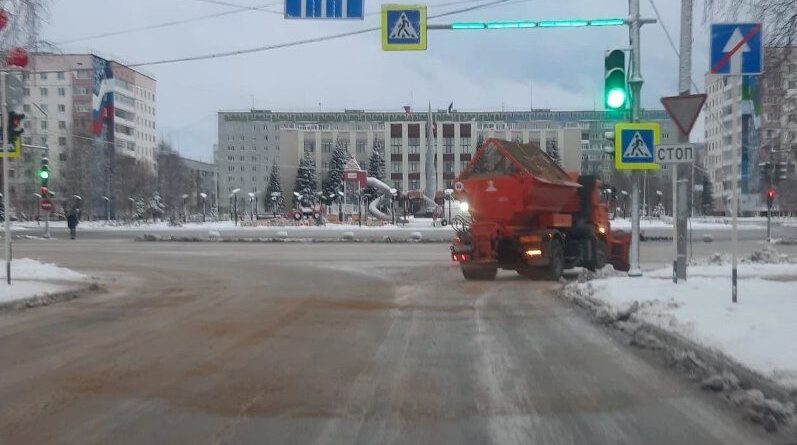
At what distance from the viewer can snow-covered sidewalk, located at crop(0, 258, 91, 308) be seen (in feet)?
49.6

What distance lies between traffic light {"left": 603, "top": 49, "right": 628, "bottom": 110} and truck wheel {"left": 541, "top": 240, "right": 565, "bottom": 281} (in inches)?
203

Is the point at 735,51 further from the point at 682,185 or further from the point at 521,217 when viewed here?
the point at 521,217

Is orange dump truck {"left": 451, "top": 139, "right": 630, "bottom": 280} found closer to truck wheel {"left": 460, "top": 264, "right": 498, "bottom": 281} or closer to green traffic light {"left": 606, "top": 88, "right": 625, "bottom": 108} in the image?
truck wheel {"left": 460, "top": 264, "right": 498, "bottom": 281}

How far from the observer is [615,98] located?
16.5m

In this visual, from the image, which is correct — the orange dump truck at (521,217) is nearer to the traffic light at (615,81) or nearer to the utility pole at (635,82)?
the utility pole at (635,82)

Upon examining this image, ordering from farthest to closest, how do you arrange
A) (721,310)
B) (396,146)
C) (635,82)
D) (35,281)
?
1. (396,146)
2. (35,281)
3. (635,82)
4. (721,310)

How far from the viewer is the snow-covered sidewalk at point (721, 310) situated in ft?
26.9

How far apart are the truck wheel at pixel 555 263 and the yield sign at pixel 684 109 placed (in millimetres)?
7188

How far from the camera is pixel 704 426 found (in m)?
6.58

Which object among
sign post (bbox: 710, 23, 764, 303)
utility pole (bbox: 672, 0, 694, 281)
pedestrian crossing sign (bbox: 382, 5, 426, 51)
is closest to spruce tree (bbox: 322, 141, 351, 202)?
pedestrian crossing sign (bbox: 382, 5, 426, 51)

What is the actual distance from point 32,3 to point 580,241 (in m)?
15.1

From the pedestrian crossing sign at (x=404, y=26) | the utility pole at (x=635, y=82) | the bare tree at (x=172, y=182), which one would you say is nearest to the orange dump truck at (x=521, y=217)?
the utility pole at (x=635, y=82)

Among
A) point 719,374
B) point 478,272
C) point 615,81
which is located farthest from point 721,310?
point 478,272

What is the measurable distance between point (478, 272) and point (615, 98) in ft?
21.1
